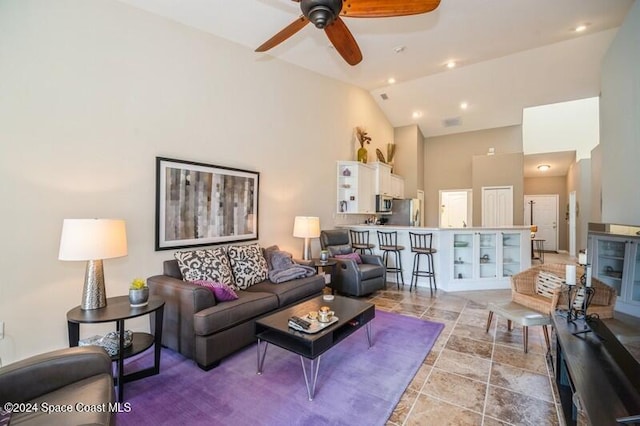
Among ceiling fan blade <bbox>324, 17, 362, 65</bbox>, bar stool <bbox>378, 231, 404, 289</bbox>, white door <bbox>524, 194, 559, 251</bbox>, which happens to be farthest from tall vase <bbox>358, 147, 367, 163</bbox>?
white door <bbox>524, 194, 559, 251</bbox>

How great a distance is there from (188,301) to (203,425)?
0.97 metres

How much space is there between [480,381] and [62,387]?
282cm

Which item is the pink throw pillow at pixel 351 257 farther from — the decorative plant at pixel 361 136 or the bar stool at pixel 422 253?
the decorative plant at pixel 361 136

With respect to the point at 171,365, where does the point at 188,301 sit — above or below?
above

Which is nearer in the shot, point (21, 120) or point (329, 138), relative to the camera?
point (21, 120)

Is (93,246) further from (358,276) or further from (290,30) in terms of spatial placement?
(358,276)

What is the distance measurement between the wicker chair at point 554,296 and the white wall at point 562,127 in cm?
597

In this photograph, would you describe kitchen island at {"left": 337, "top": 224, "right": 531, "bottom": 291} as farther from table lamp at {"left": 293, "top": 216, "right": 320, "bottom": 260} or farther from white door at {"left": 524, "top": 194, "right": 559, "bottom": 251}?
white door at {"left": 524, "top": 194, "right": 559, "bottom": 251}

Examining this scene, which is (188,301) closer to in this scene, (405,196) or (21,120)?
(21,120)

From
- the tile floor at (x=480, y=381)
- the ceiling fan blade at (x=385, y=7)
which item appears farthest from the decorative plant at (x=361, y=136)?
the ceiling fan blade at (x=385, y=7)

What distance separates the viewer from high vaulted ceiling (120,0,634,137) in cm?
350

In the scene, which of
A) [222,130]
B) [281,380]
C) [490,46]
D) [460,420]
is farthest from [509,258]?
[222,130]

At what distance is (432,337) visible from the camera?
10.3ft

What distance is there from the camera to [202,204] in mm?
3461
